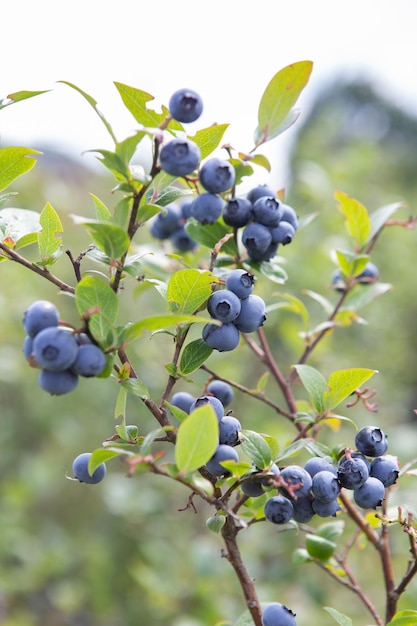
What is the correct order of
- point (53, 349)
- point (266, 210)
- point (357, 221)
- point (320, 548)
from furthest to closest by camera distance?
point (357, 221)
point (320, 548)
point (266, 210)
point (53, 349)

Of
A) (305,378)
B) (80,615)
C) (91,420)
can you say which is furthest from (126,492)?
(305,378)

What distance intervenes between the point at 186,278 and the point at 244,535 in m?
2.57

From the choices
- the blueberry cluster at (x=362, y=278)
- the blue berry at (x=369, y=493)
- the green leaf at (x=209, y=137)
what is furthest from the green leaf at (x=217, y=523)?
the blueberry cluster at (x=362, y=278)

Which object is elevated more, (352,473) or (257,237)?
(257,237)

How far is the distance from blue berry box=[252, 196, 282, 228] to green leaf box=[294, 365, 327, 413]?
0.79 feet

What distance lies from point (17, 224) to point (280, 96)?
0.47m

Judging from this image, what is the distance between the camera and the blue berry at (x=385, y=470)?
3.09 ft

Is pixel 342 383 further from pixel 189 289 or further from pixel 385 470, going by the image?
pixel 189 289

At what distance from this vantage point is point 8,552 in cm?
351

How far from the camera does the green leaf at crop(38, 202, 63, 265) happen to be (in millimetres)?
907

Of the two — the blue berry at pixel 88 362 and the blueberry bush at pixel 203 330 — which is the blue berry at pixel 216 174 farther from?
the blue berry at pixel 88 362

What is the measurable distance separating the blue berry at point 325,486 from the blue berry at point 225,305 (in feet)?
0.84

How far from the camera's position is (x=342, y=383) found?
3.14 feet

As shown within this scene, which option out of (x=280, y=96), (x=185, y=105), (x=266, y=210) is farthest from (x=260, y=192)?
(x=185, y=105)
